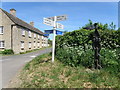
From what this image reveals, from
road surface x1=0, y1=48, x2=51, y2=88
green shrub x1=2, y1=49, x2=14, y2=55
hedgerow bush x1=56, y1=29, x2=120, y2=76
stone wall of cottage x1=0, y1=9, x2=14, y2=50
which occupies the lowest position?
road surface x1=0, y1=48, x2=51, y2=88

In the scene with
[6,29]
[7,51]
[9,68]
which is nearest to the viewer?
[9,68]

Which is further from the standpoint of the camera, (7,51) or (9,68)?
(7,51)

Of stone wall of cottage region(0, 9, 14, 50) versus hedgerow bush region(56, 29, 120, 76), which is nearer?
hedgerow bush region(56, 29, 120, 76)

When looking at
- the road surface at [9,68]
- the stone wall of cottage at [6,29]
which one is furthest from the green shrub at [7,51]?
the road surface at [9,68]

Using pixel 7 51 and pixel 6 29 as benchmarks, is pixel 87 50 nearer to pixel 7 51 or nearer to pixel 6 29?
pixel 7 51

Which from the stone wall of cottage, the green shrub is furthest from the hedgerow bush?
the stone wall of cottage

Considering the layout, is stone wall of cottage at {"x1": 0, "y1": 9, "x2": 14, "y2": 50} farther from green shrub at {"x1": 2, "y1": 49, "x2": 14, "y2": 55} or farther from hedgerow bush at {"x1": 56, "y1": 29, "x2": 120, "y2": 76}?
hedgerow bush at {"x1": 56, "y1": 29, "x2": 120, "y2": 76}

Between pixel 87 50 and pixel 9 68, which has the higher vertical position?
pixel 87 50

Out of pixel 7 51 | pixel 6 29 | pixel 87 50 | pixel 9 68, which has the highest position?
pixel 6 29

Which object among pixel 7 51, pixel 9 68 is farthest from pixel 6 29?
pixel 9 68

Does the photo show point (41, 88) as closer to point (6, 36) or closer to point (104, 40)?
point (104, 40)

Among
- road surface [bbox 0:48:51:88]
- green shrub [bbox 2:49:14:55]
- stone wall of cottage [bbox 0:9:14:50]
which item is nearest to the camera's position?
road surface [bbox 0:48:51:88]

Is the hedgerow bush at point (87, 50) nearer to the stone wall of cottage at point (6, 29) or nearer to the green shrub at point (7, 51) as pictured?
the green shrub at point (7, 51)

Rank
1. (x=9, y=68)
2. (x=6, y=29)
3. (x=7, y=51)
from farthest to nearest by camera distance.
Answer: (x=6, y=29)
(x=7, y=51)
(x=9, y=68)
